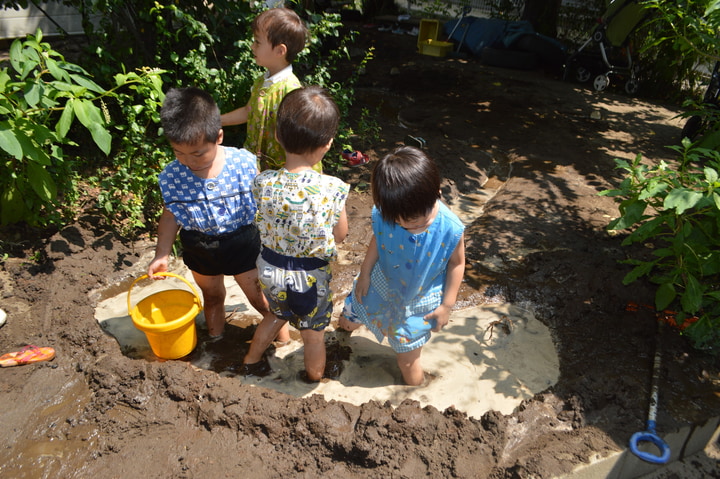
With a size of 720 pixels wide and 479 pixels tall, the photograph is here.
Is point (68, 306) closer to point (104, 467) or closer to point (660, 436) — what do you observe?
point (104, 467)

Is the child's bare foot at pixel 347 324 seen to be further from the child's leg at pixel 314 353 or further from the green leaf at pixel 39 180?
the green leaf at pixel 39 180

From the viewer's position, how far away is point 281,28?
2.69 metres

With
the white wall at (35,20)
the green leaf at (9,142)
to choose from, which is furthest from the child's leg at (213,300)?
the white wall at (35,20)

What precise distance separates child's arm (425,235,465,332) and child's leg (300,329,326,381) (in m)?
0.56

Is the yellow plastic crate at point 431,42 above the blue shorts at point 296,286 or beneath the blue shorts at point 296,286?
above

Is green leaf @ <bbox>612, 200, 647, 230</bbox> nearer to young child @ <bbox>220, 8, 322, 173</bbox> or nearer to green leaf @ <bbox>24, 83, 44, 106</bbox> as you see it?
young child @ <bbox>220, 8, 322, 173</bbox>

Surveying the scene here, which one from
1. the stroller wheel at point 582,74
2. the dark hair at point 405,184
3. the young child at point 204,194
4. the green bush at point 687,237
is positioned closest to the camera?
the dark hair at point 405,184

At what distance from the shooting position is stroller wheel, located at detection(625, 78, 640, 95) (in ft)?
28.0

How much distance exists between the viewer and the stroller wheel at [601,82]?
8.45 meters

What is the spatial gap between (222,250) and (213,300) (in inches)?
19.4

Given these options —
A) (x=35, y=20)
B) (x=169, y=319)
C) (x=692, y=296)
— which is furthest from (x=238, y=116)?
(x=35, y=20)

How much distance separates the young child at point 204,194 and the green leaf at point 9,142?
788mm

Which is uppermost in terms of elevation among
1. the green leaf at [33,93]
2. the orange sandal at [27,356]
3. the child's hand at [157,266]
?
the green leaf at [33,93]

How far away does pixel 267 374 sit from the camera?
270 centimetres
